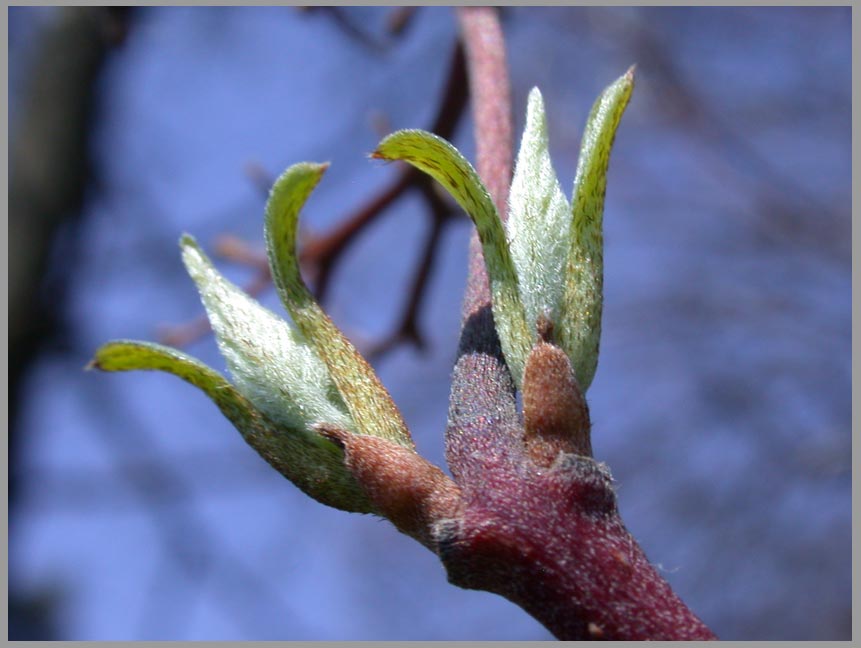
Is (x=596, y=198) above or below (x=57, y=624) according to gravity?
below

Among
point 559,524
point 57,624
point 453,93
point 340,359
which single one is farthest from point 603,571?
point 57,624

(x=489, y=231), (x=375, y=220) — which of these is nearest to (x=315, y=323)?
(x=489, y=231)

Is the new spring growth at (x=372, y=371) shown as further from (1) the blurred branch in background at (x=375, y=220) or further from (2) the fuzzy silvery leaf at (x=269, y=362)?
(1) the blurred branch in background at (x=375, y=220)

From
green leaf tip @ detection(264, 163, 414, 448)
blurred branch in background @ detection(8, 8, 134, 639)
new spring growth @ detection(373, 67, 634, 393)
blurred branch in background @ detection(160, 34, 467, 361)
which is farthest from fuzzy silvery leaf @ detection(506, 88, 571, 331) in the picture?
blurred branch in background @ detection(8, 8, 134, 639)

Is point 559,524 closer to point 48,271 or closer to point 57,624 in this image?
point 48,271

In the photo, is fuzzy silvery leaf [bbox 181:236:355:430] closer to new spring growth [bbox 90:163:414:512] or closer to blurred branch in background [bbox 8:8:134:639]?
new spring growth [bbox 90:163:414:512]

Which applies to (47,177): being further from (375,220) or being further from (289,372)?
(289,372)
